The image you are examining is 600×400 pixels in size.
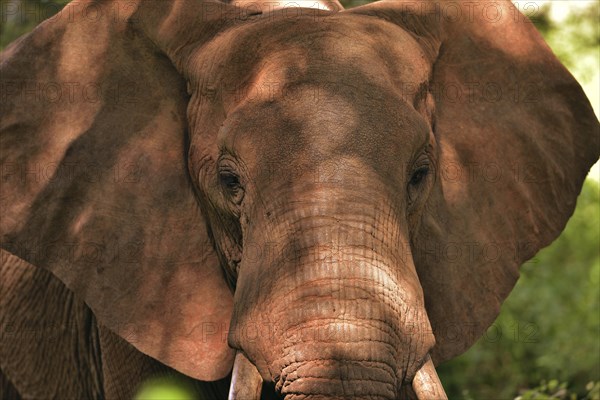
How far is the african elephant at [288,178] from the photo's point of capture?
4492 millimetres

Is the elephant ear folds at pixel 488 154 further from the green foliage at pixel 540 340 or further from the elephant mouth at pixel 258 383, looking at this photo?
the green foliage at pixel 540 340

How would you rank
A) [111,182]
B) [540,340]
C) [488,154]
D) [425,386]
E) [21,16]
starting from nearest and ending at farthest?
[425,386], [111,182], [488,154], [540,340], [21,16]

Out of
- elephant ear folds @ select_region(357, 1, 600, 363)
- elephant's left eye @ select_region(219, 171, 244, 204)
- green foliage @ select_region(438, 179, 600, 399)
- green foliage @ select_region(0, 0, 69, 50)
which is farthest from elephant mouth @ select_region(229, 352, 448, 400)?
green foliage @ select_region(0, 0, 69, 50)

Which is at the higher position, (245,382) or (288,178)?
(288,178)

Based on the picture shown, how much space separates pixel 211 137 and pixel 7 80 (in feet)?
3.11

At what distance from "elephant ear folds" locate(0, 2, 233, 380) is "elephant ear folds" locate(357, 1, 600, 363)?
86cm

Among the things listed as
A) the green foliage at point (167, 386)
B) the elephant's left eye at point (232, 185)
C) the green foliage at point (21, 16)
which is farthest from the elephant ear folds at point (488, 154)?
the green foliage at point (21, 16)

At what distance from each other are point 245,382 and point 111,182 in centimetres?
127

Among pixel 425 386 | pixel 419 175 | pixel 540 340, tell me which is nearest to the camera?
pixel 425 386

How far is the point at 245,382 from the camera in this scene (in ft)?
15.0

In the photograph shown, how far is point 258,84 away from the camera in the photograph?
498 centimetres

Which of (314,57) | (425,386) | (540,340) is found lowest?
(540,340)

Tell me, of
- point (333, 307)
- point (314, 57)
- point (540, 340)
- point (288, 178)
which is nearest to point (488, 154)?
point (314, 57)

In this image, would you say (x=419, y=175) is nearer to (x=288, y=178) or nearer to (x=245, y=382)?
(x=288, y=178)
